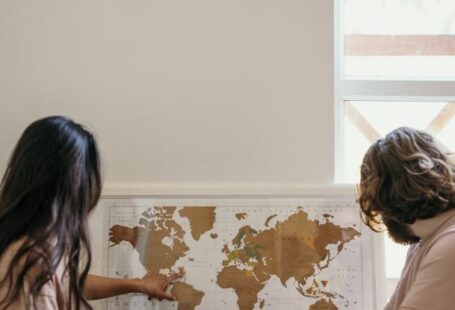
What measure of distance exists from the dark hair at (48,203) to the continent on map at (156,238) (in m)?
0.49

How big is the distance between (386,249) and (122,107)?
1154mm

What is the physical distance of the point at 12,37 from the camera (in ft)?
5.68

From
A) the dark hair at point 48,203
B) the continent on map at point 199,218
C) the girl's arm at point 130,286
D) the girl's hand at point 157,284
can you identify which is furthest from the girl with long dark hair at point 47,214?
the continent on map at point 199,218

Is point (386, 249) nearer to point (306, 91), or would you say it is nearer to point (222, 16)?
point (306, 91)

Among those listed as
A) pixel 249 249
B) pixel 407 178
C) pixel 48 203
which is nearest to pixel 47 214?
pixel 48 203

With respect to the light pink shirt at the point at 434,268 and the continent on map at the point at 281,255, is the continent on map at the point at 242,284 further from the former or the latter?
the light pink shirt at the point at 434,268

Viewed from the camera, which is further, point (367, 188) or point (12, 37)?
point (12, 37)

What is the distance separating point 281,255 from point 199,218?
0.32 meters

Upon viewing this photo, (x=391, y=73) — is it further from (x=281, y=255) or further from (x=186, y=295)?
(x=186, y=295)

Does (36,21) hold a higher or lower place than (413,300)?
higher

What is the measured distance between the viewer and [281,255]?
1.64m

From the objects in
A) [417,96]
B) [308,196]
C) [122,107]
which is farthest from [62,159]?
[417,96]

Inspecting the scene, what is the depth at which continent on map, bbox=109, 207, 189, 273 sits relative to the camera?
1.63 metres

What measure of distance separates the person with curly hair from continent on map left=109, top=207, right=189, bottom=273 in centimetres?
68
